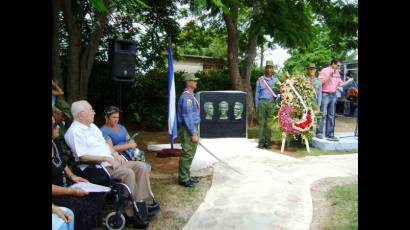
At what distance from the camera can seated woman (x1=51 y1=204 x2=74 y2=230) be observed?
316cm

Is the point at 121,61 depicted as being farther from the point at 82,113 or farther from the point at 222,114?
the point at 222,114

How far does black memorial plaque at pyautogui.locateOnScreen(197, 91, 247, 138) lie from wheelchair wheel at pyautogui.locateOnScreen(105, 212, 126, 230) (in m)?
6.02

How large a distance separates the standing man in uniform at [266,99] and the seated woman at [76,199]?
601 cm

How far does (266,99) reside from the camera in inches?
377

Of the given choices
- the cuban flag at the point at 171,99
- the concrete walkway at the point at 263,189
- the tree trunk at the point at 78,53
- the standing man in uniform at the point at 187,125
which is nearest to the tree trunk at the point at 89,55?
the tree trunk at the point at 78,53

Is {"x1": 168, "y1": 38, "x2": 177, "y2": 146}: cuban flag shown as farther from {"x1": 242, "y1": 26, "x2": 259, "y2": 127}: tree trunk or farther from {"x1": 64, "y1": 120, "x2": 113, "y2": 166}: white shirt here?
{"x1": 242, "y1": 26, "x2": 259, "y2": 127}: tree trunk

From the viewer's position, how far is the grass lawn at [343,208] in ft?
15.8

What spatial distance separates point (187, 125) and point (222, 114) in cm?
444

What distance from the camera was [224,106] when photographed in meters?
10.6

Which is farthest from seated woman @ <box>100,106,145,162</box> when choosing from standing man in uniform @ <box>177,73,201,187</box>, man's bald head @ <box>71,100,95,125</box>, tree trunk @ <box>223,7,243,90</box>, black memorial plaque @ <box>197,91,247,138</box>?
tree trunk @ <box>223,7,243,90</box>

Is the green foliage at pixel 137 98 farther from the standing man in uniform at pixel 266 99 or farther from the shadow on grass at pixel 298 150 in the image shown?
the standing man in uniform at pixel 266 99
